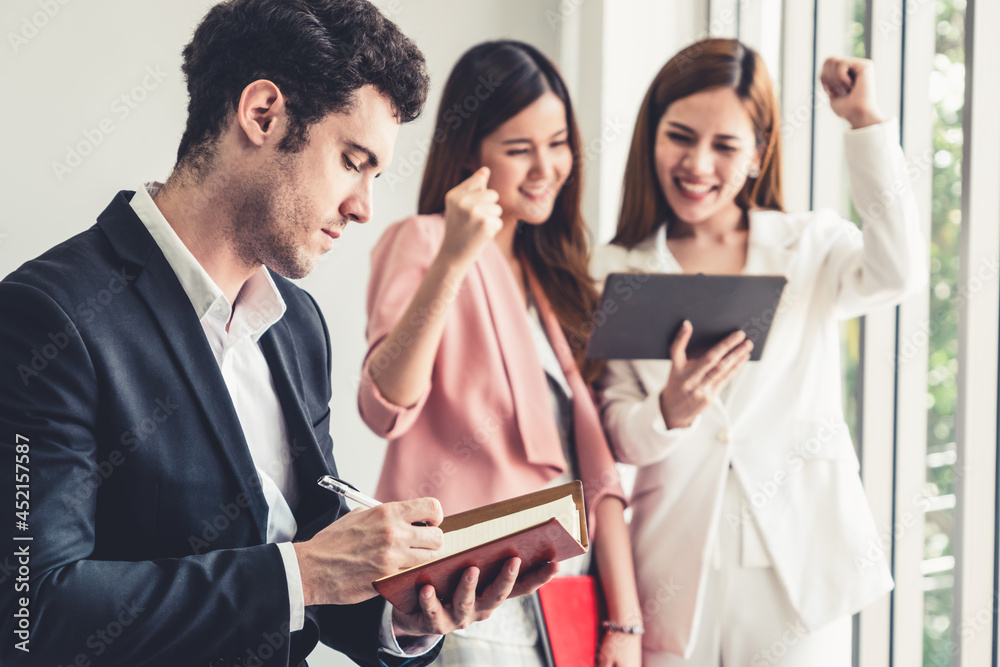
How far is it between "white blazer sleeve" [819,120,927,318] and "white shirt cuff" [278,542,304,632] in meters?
1.21

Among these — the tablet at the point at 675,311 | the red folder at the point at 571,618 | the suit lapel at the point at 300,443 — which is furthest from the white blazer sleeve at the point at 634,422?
the suit lapel at the point at 300,443

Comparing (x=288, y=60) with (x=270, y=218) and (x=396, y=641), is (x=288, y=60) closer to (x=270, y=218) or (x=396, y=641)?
(x=270, y=218)

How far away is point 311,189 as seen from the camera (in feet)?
3.71

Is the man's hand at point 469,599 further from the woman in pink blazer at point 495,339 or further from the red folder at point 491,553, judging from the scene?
the woman in pink blazer at point 495,339

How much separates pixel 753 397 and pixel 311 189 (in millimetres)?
1010

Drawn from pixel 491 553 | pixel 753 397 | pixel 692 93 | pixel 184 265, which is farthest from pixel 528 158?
→ pixel 491 553

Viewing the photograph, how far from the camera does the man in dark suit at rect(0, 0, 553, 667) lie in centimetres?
91

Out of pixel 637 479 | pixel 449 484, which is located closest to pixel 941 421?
pixel 637 479

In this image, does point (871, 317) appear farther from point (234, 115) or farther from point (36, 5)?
point (36, 5)

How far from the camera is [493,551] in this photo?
1.01 metres

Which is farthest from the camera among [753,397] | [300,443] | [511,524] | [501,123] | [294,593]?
[501,123]

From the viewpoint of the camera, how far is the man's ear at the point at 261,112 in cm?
110

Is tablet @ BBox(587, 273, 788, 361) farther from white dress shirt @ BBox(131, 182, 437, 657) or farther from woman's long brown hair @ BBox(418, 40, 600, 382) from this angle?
white dress shirt @ BBox(131, 182, 437, 657)

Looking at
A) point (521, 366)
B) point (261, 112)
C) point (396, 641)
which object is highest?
point (261, 112)
